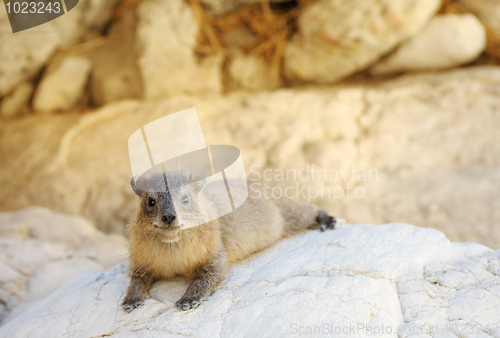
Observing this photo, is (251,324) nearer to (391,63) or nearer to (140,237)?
(140,237)

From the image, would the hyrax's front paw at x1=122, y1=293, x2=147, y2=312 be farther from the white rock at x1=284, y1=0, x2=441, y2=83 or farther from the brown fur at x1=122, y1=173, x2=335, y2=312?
the white rock at x1=284, y1=0, x2=441, y2=83

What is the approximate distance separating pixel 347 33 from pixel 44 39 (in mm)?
5267

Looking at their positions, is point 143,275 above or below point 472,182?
above

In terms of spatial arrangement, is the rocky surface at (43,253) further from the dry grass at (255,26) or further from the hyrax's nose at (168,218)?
the dry grass at (255,26)

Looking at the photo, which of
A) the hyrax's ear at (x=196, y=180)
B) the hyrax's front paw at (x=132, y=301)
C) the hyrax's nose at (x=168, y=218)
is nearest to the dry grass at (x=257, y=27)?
the hyrax's ear at (x=196, y=180)

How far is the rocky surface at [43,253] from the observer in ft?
15.0

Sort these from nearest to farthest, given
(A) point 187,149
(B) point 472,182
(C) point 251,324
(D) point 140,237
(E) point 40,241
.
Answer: (C) point 251,324
(D) point 140,237
(E) point 40,241
(B) point 472,182
(A) point 187,149

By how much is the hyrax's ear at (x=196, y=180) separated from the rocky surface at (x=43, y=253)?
175cm

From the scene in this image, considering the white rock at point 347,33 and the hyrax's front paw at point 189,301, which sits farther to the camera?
the white rock at point 347,33

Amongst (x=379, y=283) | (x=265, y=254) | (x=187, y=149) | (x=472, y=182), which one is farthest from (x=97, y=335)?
(x=472, y=182)

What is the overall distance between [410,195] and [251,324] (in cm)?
432

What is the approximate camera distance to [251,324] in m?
2.94

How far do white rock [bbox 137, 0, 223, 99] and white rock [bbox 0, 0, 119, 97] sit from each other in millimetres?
881

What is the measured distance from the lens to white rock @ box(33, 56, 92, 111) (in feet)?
25.8
